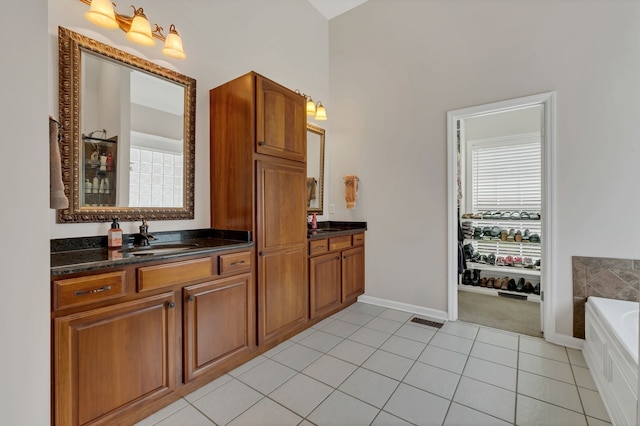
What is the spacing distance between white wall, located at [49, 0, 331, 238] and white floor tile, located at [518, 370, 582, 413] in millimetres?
2711

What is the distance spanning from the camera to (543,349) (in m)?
2.39

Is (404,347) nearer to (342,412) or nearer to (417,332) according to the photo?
(417,332)

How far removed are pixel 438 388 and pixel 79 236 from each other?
255 cm

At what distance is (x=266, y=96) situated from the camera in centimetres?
226

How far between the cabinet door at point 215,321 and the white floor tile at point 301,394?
451 millimetres

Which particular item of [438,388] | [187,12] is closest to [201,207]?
[187,12]

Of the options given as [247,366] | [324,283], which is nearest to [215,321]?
[247,366]

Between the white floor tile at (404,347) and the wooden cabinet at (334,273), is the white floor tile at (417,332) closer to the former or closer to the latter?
the white floor tile at (404,347)

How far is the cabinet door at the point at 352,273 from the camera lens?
3267mm

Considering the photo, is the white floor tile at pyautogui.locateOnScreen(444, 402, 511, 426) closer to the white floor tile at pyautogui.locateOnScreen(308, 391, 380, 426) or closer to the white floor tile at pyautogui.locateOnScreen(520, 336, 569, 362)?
the white floor tile at pyautogui.locateOnScreen(308, 391, 380, 426)

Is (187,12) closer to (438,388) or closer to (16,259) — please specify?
(16,259)

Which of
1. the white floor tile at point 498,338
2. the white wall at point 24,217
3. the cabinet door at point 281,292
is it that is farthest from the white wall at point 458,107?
the white wall at point 24,217

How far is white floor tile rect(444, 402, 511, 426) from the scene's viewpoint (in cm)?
155

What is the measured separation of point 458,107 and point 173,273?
3.09 m
